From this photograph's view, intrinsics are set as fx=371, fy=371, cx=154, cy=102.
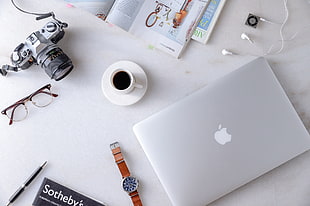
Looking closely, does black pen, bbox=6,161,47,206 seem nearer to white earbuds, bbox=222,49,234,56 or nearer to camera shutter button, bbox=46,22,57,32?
camera shutter button, bbox=46,22,57,32

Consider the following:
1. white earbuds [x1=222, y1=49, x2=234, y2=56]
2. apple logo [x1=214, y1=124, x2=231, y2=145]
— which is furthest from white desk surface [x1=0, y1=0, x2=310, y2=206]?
apple logo [x1=214, y1=124, x2=231, y2=145]

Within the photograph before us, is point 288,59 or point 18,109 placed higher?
point 18,109

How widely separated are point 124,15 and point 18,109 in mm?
408

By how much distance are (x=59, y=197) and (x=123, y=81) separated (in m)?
0.37

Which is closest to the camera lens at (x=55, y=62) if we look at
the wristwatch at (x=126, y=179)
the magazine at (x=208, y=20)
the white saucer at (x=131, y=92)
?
the white saucer at (x=131, y=92)

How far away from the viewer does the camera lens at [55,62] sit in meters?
1.00

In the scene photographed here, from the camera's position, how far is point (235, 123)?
995mm

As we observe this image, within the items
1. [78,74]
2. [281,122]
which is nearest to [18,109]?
[78,74]

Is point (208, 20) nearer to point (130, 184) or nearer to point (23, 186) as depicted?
point (130, 184)

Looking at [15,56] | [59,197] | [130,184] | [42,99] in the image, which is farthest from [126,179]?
[15,56]

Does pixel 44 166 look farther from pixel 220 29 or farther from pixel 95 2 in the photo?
pixel 220 29

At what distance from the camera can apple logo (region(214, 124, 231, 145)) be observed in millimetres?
990

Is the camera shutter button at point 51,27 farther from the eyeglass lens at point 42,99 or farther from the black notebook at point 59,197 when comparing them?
the black notebook at point 59,197

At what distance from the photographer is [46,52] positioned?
100 centimetres
